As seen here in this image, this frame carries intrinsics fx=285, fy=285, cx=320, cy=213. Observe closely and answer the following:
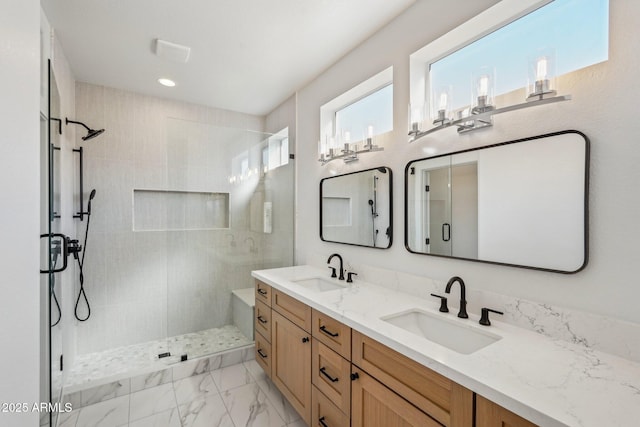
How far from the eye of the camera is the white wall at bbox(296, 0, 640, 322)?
3.27ft

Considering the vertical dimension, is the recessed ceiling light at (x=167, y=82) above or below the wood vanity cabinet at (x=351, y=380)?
above

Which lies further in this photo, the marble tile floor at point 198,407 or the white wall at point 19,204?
the marble tile floor at point 198,407

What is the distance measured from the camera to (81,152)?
263 cm

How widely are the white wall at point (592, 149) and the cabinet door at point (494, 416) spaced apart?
589 mm

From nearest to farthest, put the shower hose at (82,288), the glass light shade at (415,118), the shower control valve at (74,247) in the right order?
1. the glass light shade at (415,118)
2. the shower control valve at (74,247)
3. the shower hose at (82,288)

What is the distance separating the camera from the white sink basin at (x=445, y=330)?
125 centimetres

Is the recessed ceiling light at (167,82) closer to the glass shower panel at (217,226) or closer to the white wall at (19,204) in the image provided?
the glass shower panel at (217,226)

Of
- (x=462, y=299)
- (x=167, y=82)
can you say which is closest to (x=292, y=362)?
(x=462, y=299)

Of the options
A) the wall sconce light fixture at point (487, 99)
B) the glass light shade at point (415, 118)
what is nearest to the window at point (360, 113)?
the glass light shade at point (415, 118)

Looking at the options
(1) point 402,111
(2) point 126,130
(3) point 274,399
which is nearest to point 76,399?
(3) point 274,399

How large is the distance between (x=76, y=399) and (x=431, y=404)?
253cm

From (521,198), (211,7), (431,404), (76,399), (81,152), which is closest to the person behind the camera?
(431,404)

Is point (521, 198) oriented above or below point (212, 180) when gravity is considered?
below

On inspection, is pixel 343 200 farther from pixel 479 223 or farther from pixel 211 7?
pixel 211 7
